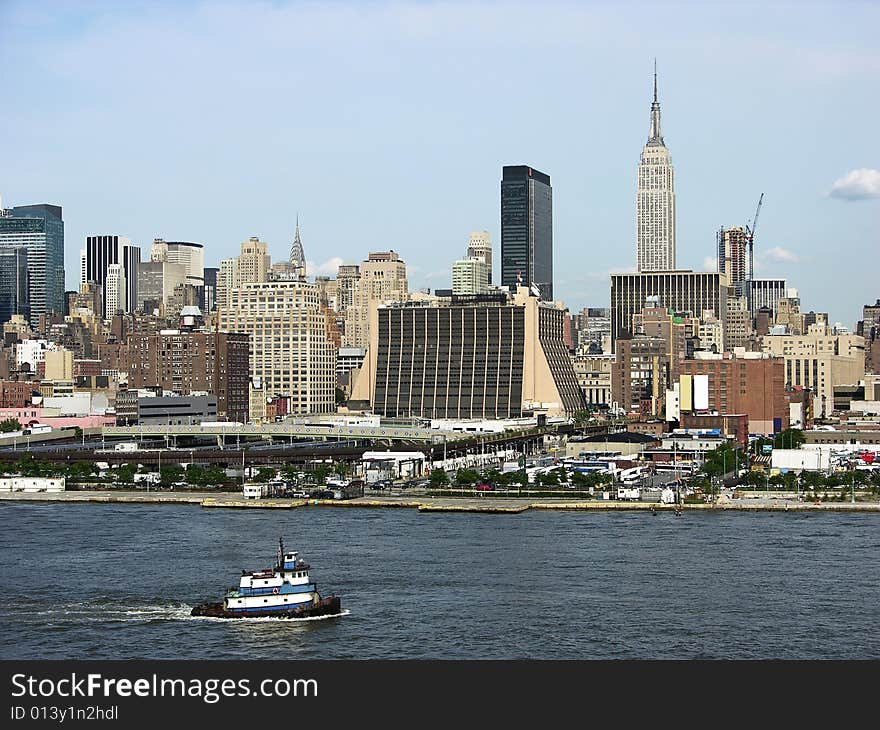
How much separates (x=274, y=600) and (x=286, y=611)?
39 cm

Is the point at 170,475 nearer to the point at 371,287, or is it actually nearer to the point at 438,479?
the point at 438,479

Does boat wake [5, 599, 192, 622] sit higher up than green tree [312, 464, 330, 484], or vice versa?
green tree [312, 464, 330, 484]

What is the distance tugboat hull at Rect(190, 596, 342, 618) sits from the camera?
3409cm

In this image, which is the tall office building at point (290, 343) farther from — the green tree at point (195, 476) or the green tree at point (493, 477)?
the green tree at point (493, 477)

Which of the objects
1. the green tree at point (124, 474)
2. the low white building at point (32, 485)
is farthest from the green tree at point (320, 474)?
the low white building at point (32, 485)

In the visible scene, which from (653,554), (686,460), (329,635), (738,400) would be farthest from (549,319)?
(329,635)

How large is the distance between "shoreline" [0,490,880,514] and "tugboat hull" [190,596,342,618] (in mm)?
23289

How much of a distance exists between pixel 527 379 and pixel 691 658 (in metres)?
82.3

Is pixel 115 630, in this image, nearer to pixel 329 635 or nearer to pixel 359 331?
pixel 329 635

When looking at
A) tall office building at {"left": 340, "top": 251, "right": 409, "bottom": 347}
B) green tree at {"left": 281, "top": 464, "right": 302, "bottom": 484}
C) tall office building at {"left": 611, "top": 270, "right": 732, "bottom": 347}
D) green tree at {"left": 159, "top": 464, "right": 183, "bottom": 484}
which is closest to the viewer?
green tree at {"left": 159, "top": 464, "right": 183, "bottom": 484}

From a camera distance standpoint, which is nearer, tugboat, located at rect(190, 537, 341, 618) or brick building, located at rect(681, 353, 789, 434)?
tugboat, located at rect(190, 537, 341, 618)

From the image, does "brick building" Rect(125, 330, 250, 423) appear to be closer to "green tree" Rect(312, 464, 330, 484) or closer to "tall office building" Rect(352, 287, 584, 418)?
"tall office building" Rect(352, 287, 584, 418)

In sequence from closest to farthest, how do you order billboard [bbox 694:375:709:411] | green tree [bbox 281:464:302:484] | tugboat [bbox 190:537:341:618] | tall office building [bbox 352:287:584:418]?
tugboat [bbox 190:537:341:618] → green tree [bbox 281:464:302:484] → billboard [bbox 694:375:709:411] → tall office building [bbox 352:287:584:418]

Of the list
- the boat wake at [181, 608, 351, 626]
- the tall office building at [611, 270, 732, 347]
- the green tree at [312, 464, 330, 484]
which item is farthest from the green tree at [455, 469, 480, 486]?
the tall office building at [611, 270, 732, 347]
